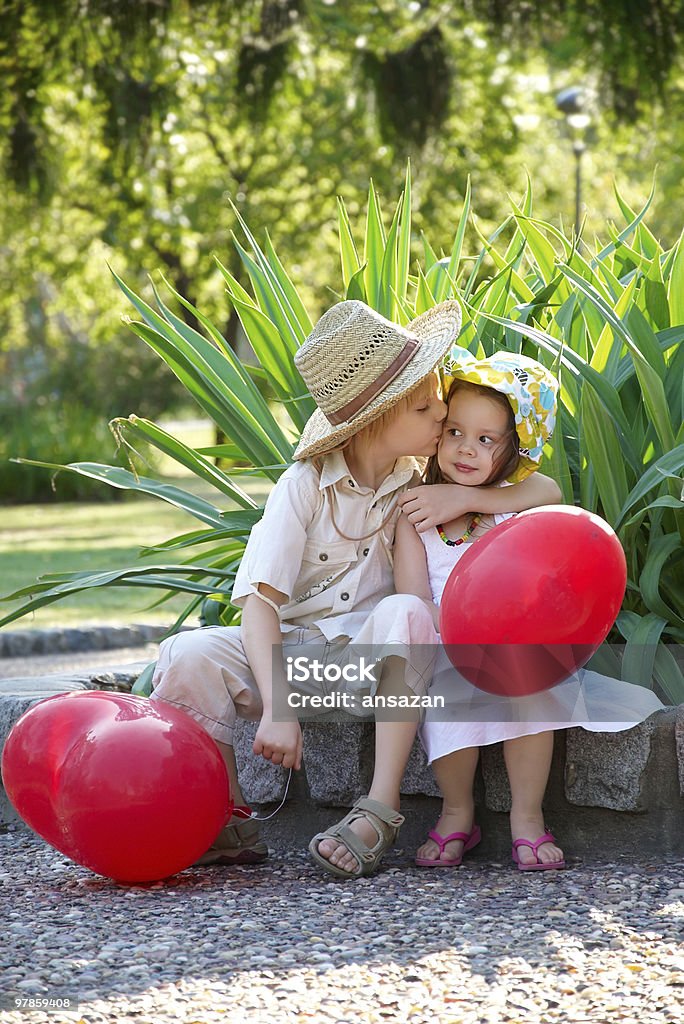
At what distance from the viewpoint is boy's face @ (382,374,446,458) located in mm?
2611

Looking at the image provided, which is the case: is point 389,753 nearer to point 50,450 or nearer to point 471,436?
point 471,436

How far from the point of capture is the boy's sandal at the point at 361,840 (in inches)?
93.5

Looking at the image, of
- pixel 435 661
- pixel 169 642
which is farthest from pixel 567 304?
pixel 169 642

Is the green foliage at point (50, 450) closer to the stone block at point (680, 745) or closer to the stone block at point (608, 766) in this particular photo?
the stone block at point (608, 766)

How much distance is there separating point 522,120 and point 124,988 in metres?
18.9

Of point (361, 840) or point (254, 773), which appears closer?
point (361, 840)

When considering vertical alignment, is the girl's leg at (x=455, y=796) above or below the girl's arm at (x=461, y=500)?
below

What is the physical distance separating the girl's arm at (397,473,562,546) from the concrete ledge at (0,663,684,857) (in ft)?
1.48

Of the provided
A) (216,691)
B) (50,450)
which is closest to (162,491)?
(216,691)

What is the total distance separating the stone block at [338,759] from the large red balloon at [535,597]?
35 centimetres

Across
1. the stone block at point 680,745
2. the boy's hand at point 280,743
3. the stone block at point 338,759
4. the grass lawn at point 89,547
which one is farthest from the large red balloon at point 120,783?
the grass lawn at point 89,547

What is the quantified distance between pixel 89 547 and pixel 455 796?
7.33 m

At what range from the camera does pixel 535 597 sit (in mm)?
2303

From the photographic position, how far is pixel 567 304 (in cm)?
312
